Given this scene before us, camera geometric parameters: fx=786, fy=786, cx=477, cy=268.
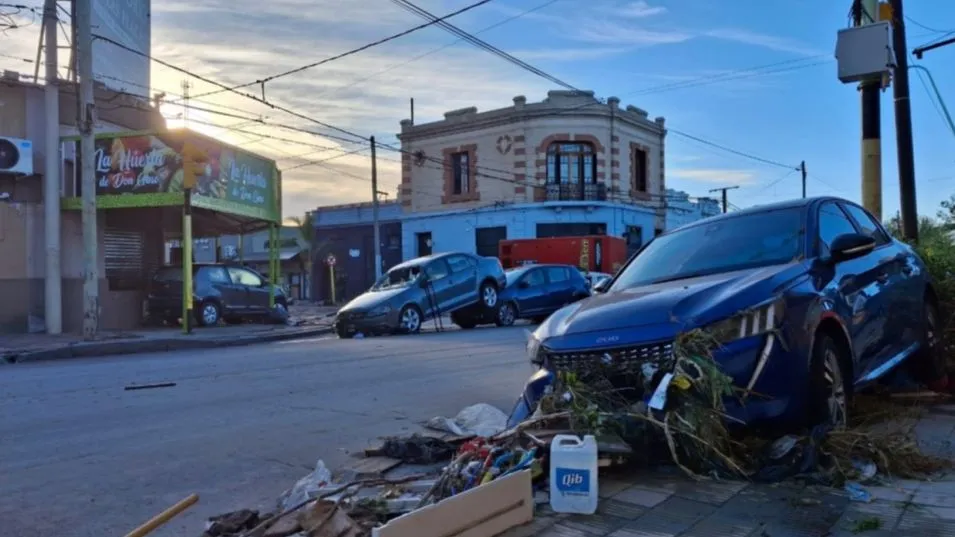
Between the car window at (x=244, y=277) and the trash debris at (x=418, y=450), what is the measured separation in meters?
16.1

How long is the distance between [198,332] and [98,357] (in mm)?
3844

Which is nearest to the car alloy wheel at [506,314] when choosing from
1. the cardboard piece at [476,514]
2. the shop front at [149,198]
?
the shop front at [149,198]

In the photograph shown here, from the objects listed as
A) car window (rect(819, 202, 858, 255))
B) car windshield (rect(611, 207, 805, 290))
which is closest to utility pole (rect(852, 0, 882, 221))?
car window (rect(819, 202, 858, 255))

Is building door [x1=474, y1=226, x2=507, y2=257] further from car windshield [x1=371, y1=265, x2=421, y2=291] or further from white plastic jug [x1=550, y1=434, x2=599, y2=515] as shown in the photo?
white plastic jug [x1=550, y1=434, x2=599, y2=515]

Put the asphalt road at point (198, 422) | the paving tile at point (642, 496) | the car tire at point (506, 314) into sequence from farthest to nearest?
the car tire at point (506, 314) < the asphalt road at point (198, 422) < the paving tile at point (642, 496)

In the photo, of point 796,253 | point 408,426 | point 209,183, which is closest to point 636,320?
point 796,253

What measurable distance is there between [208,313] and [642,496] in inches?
678

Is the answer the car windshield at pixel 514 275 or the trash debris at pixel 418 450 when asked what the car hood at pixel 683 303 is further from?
the car windshield at pixel 514 275

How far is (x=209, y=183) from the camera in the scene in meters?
18.8

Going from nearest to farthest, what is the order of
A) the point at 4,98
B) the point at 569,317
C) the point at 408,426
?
the point at 569,317
the point at 408,426
the point at 4,98

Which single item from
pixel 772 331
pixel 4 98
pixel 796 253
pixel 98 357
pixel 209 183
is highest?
pixel 4 98

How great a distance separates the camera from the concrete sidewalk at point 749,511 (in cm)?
366

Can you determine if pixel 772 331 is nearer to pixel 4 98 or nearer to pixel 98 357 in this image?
pixel 98 357

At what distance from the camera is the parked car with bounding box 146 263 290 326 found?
19.2 m
